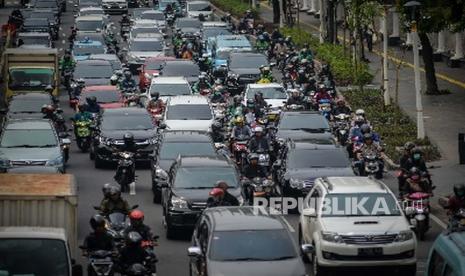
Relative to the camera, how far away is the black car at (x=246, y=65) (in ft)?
177

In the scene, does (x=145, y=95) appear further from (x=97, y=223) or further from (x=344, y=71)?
(x=97, y=223)

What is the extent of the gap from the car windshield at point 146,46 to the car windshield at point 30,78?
13430 millimetres

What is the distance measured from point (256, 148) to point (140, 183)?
9.92 feet

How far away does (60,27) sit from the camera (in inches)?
3324

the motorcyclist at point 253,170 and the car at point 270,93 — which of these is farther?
the car at point 270,93

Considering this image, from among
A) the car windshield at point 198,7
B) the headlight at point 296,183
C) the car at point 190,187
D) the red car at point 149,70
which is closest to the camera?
the car at point 190,187

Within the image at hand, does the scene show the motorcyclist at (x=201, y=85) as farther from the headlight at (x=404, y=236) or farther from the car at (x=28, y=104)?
the headlight at (x=404, y=236)

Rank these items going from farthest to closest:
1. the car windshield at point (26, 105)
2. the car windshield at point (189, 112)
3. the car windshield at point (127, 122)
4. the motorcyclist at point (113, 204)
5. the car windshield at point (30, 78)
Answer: the car windshield at point (30, 78) < the car windshield at point (26, 105) < the car windshield at point (189, 112) < the car windshield at point (127, 122) < the motorcyclist at point (113, 204)

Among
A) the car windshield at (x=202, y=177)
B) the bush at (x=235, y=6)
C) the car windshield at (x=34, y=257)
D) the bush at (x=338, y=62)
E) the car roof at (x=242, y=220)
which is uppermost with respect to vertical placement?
the car windshield at (x=34, y=257)

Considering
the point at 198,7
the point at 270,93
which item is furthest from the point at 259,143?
the point at 198,7

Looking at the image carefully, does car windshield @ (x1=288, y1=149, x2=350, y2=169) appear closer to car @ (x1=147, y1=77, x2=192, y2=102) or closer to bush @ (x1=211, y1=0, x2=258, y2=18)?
car @ (x1=147, y1=77, x2=192, y2=102)

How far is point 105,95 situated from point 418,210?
20.0 meters

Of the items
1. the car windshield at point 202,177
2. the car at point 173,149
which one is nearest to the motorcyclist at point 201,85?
the car at point 173,149

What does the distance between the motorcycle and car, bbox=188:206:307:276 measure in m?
5.37
